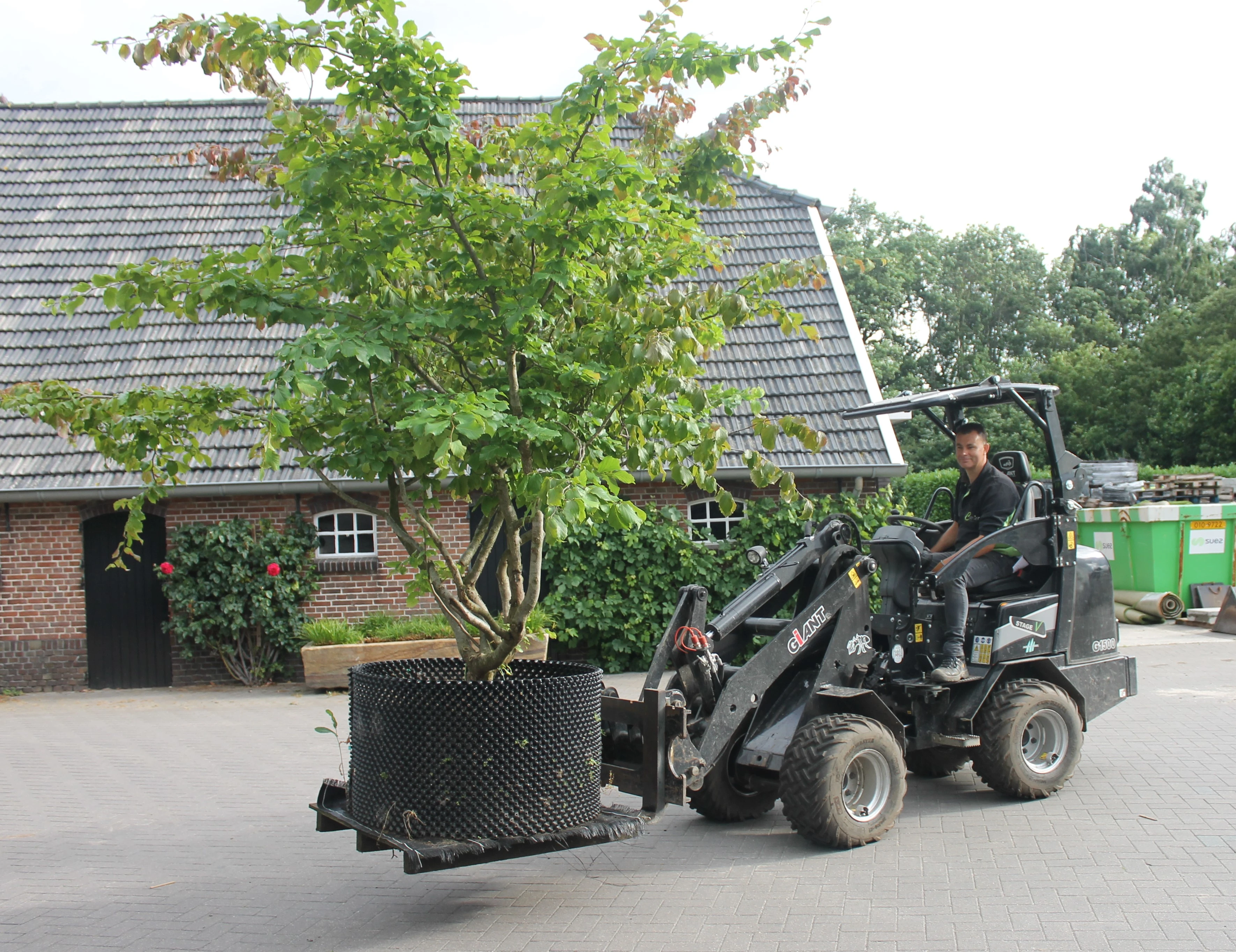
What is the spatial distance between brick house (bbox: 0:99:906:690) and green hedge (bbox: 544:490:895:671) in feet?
1.82

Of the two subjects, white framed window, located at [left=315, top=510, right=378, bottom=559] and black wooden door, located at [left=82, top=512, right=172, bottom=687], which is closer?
black wooden door, located at [left=82, top=512, right=172, bottom=687]

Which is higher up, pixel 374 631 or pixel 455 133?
pixel 455 133

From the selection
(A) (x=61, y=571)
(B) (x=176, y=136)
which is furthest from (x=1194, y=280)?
(A) (x=61, y=571)

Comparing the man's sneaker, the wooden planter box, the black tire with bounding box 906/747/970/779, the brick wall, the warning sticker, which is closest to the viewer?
the man's sneaker

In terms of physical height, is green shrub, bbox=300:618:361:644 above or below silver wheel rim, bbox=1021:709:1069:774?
above

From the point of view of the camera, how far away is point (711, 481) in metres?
4.77

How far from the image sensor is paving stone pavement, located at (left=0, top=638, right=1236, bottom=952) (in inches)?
182

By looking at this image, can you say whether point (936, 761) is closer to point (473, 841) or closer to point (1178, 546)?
point (473, 841)

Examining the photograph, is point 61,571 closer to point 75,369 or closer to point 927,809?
point 75,369

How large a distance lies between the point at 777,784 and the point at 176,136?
13643 millimetres

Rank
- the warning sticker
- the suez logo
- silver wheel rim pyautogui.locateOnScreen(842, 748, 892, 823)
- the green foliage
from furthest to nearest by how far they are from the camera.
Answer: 1. the warning sticker
2. the green foliage
3. the suez logo
4. silver wheel rim pyautogui.locateOnScreen(842, 748, 892, 823)

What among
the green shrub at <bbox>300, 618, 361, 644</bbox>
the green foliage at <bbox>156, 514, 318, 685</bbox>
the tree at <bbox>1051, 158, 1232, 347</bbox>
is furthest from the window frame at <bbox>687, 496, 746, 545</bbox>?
the tree at <bbox>1051, 158, 1232, 347</bbox>

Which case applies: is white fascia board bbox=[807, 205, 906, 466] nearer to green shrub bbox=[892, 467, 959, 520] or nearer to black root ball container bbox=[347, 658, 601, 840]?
black root ball container bbox=[347, 658, 601, 840]

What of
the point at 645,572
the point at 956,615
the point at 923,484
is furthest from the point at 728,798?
the point at 923,484
